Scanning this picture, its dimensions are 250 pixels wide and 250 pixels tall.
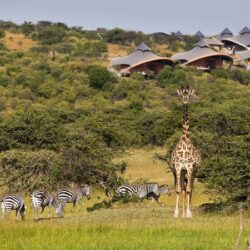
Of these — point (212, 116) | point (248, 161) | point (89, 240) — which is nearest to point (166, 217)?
point (248, 161)

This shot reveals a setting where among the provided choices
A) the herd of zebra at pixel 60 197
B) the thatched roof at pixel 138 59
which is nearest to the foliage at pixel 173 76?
the thatched roof at pixel 138 59

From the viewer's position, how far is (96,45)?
90.2 metres

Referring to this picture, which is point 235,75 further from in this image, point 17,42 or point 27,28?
point 27,28

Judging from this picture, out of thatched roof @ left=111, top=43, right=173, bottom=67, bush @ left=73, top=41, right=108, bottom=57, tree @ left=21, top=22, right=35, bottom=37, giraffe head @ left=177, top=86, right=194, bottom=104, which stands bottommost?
giraffe head @ left=177, top=86, right=194, bottom=104

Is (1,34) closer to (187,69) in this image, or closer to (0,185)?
(187,69)

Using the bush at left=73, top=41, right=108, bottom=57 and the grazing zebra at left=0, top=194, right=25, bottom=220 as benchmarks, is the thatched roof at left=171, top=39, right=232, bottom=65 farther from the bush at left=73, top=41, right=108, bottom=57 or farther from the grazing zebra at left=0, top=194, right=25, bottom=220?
the grazing zebra at left=0, top=194, right=25, bottom=220

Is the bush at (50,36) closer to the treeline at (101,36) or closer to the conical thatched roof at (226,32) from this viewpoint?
the treeline at (101,36)

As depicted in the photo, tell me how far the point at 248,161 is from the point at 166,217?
3.03m

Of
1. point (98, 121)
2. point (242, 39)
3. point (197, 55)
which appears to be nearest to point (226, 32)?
point (242, 39)

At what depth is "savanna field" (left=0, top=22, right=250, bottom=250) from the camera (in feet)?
39.1

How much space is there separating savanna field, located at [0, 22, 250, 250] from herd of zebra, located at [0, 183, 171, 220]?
491 mm

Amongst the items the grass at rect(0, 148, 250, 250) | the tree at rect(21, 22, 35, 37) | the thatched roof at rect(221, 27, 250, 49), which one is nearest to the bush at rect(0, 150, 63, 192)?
the grass at rect(0, 148, 250, 250)

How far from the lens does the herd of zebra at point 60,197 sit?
60.0ft

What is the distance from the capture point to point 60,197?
20.7 m
